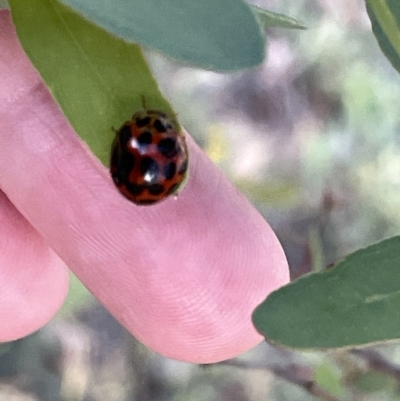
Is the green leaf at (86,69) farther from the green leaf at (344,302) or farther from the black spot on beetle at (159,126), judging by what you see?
the green leaf at (344,302)

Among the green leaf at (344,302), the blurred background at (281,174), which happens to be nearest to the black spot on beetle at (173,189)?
the green leaf at (344,302)

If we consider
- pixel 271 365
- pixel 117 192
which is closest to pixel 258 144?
pixel 271 365

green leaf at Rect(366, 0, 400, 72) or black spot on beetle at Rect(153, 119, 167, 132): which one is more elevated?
green leaf at Rect(366, 0, 400, 72)

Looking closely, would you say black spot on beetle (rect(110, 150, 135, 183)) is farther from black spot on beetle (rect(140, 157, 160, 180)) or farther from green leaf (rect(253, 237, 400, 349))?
green leaf (rect(253, 237, 400, 349))

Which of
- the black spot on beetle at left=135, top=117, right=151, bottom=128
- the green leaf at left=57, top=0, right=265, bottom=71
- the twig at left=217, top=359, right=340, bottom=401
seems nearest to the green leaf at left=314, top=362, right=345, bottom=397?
the twig at left=217, top=359, right=340, bottom=401

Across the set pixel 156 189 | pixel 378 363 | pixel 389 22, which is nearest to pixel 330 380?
pixel 378 363

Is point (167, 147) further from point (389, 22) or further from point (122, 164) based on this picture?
point (389, 22)
